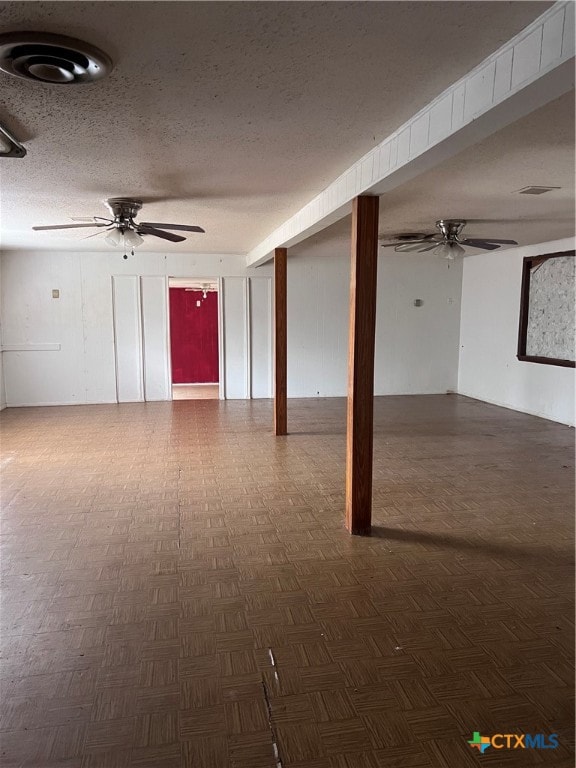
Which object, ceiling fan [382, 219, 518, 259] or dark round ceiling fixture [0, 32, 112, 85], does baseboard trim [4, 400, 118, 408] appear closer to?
ceiling fan [382, 219, 518, 259]

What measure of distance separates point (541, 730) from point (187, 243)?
22.8 ft

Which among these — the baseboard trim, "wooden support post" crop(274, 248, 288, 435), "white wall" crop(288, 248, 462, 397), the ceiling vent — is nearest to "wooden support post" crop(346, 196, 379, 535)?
the ceiling vent

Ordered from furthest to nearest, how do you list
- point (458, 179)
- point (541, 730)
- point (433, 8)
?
point (458, 179)
point (541, 730)
point (433, 8)

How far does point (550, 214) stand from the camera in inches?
215

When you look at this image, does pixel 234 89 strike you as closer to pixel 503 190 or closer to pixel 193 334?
pixel 503 190

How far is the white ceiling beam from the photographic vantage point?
1742 mm

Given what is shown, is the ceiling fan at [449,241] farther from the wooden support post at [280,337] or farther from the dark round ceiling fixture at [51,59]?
the dark round ceiling fixture at [51,59]

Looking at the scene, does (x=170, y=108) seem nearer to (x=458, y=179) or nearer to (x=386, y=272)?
(x=458, y=179)

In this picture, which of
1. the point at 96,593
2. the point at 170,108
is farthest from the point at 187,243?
the point at 96,593

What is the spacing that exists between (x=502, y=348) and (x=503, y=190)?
4.69 meters

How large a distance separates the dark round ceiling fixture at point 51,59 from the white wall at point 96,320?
697 centimetres

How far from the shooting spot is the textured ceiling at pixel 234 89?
5.76ft

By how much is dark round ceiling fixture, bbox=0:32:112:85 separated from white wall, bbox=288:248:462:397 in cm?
711

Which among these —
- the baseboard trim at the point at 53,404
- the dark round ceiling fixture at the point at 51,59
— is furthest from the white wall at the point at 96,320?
the dark round ceiling fixture at the point at 51,59
